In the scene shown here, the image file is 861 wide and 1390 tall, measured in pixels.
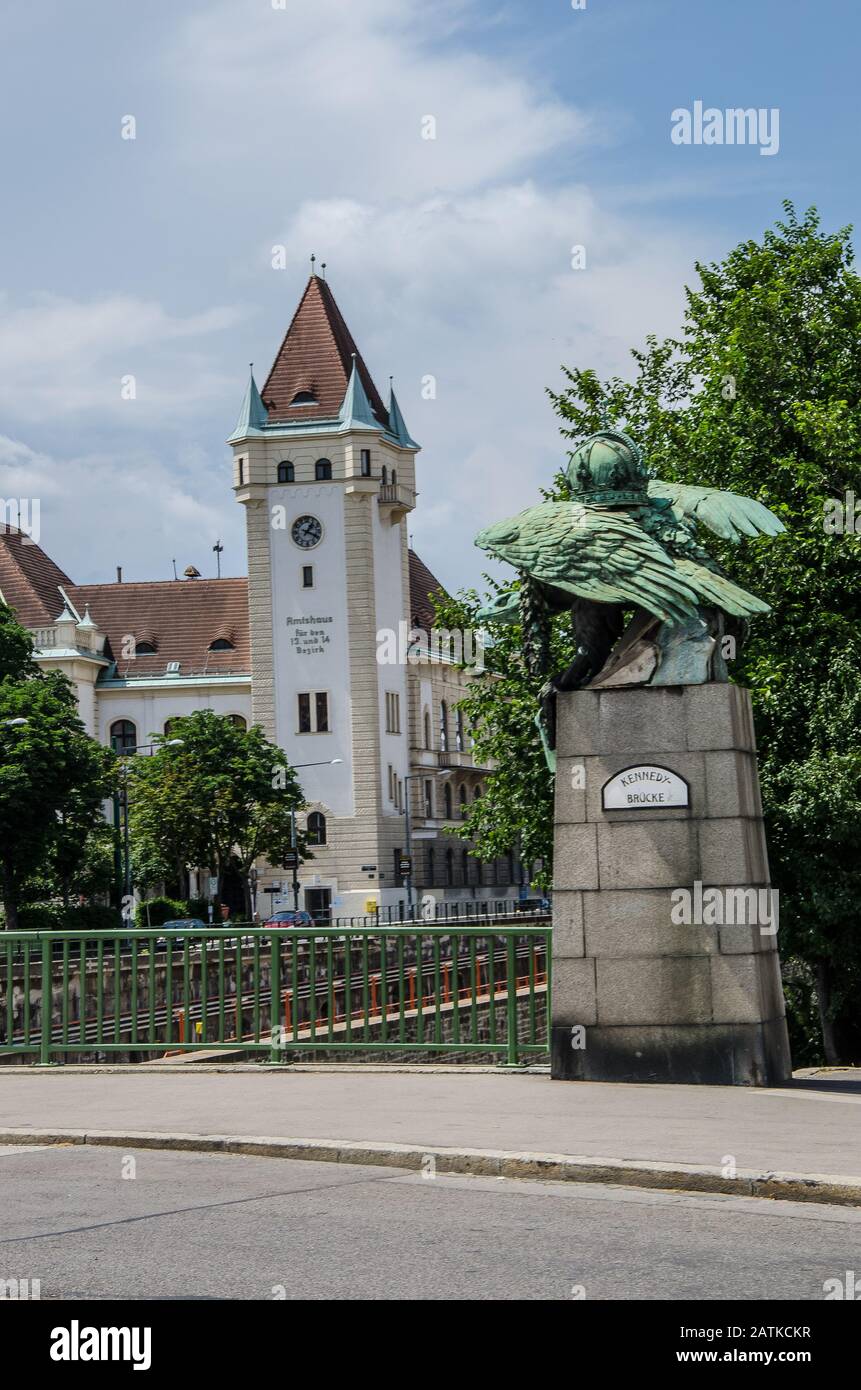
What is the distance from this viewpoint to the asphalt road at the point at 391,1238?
21.4 feet

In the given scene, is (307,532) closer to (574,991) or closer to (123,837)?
(123,837)

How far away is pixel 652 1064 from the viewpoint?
12.7m

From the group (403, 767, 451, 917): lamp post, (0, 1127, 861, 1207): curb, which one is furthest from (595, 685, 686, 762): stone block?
(403, 767, 451, 917): lamp post

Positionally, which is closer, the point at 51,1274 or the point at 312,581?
the point at 51,1274

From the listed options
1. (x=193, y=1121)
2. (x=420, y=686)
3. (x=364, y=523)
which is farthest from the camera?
(x=420, y=686)

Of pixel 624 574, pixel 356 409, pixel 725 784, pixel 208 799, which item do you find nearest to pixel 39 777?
pixel 208 799

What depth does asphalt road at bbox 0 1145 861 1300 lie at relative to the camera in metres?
6.52

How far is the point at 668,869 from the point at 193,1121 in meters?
3.78

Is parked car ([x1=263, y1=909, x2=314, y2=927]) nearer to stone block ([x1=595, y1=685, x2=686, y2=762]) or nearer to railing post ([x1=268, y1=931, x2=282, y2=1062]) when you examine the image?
railing post ([x1=268, y1=931, x2=282, y2=1062])

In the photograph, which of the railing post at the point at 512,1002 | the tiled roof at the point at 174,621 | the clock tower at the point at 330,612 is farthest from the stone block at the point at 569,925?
the tiled roof at the point at 174,621

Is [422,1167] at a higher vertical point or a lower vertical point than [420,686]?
lower

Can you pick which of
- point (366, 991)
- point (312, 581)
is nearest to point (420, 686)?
point (312, 581)

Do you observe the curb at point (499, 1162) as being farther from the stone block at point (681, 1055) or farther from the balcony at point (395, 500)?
the balcony at point (395, 500)

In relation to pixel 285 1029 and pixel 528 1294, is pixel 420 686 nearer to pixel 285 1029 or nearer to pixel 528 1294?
pixel 285 1029
